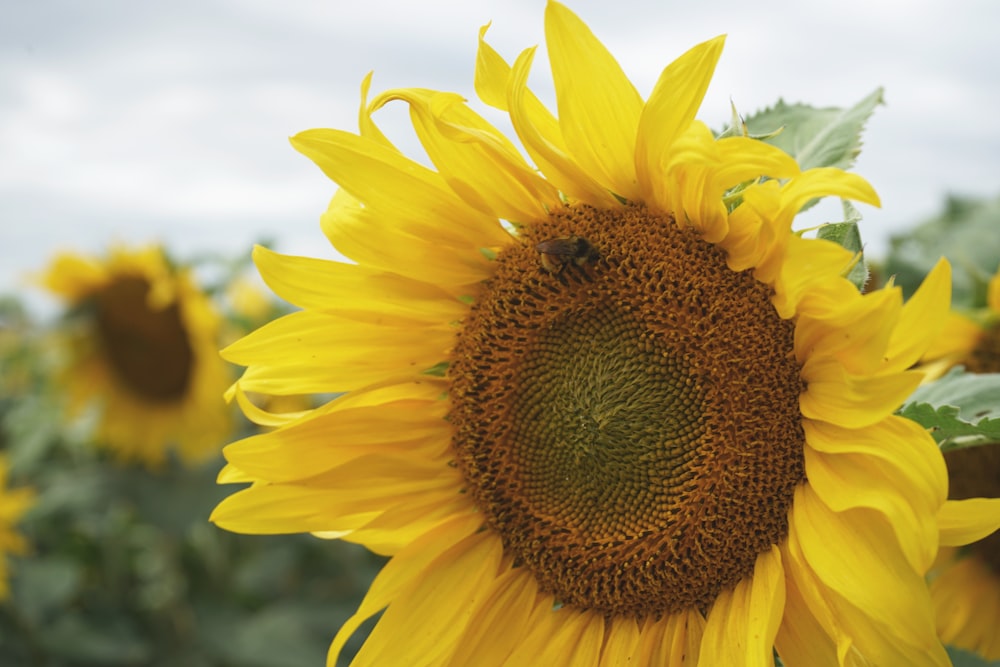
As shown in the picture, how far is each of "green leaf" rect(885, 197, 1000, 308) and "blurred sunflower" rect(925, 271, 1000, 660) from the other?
160mm

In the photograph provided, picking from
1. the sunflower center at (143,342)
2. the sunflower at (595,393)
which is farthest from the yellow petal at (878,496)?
the sunflower center at (143,342)

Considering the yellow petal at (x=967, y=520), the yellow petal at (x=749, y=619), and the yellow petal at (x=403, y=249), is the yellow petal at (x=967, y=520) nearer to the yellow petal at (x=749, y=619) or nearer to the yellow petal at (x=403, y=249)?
the yellow petal at (x=749, y=619)

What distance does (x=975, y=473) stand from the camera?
2145 millimetres

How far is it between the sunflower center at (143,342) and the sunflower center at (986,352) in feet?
11.6

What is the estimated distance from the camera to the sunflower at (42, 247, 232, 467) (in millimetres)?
4582

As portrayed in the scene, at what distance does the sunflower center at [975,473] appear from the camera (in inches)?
83.4

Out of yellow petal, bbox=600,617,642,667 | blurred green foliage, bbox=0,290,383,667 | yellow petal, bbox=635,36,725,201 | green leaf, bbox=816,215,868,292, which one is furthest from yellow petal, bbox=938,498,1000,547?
blurred green foliage, bbox=0,290,383,667

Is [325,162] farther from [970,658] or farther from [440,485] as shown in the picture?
[970,658]

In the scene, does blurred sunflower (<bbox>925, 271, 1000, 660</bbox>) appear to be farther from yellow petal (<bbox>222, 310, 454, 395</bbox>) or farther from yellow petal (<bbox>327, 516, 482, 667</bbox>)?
yellow petal (<bbox>222, 310, 454, 395</bbox>)

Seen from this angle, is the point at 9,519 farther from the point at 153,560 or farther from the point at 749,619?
the point at 749,619

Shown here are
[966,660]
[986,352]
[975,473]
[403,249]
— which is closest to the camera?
[966,660]

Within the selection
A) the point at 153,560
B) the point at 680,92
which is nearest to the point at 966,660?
the point at 680,92

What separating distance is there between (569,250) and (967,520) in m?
0.73

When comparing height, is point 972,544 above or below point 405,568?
below
